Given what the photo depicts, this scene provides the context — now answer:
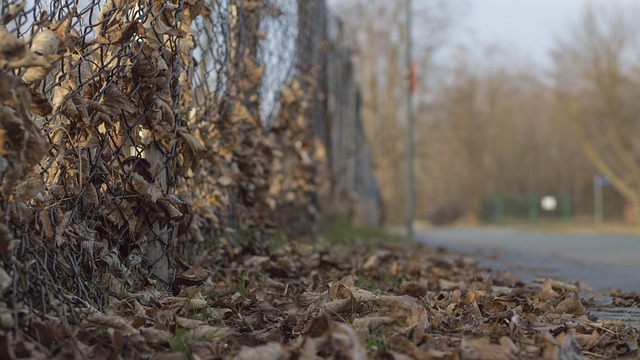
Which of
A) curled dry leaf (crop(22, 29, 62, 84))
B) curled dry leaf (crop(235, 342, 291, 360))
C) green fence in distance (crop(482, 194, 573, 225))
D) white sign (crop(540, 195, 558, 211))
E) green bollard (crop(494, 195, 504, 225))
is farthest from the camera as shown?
green fence in distance (crop(482, 194, 573, 225))

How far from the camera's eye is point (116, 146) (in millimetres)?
2969

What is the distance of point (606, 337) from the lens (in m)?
2.54

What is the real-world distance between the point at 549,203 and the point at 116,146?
44.6 m

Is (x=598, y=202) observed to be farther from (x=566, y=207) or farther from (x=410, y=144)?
(x=410, y=144)

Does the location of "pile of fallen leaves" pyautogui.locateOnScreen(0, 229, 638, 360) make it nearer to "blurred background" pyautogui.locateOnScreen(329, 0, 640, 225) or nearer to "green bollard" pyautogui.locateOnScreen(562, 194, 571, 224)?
"blurred background" pyautogui.locateOnScreen(329, 0, 640, 225)

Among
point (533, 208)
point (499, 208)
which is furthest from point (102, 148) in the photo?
point (533, 208)

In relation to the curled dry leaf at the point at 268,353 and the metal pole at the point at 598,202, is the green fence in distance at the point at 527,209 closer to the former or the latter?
the metal pole at the point at 598,202

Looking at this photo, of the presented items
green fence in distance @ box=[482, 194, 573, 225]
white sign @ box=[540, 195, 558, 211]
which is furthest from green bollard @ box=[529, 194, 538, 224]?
white sign @ box=[540, 195, 558, 211]

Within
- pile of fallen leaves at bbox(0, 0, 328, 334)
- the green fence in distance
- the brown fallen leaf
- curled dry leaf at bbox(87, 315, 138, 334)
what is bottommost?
the green fence in distance

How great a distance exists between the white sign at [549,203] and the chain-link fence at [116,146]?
139 feet

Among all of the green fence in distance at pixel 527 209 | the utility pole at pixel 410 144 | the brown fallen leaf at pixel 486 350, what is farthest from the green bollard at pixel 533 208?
the brown fallen leaf at pixel 486 350

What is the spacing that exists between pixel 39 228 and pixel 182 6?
123 cm

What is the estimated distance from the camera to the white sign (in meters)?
45.2

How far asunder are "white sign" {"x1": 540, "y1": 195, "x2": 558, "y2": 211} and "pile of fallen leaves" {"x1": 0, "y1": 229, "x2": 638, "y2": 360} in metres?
43.3
